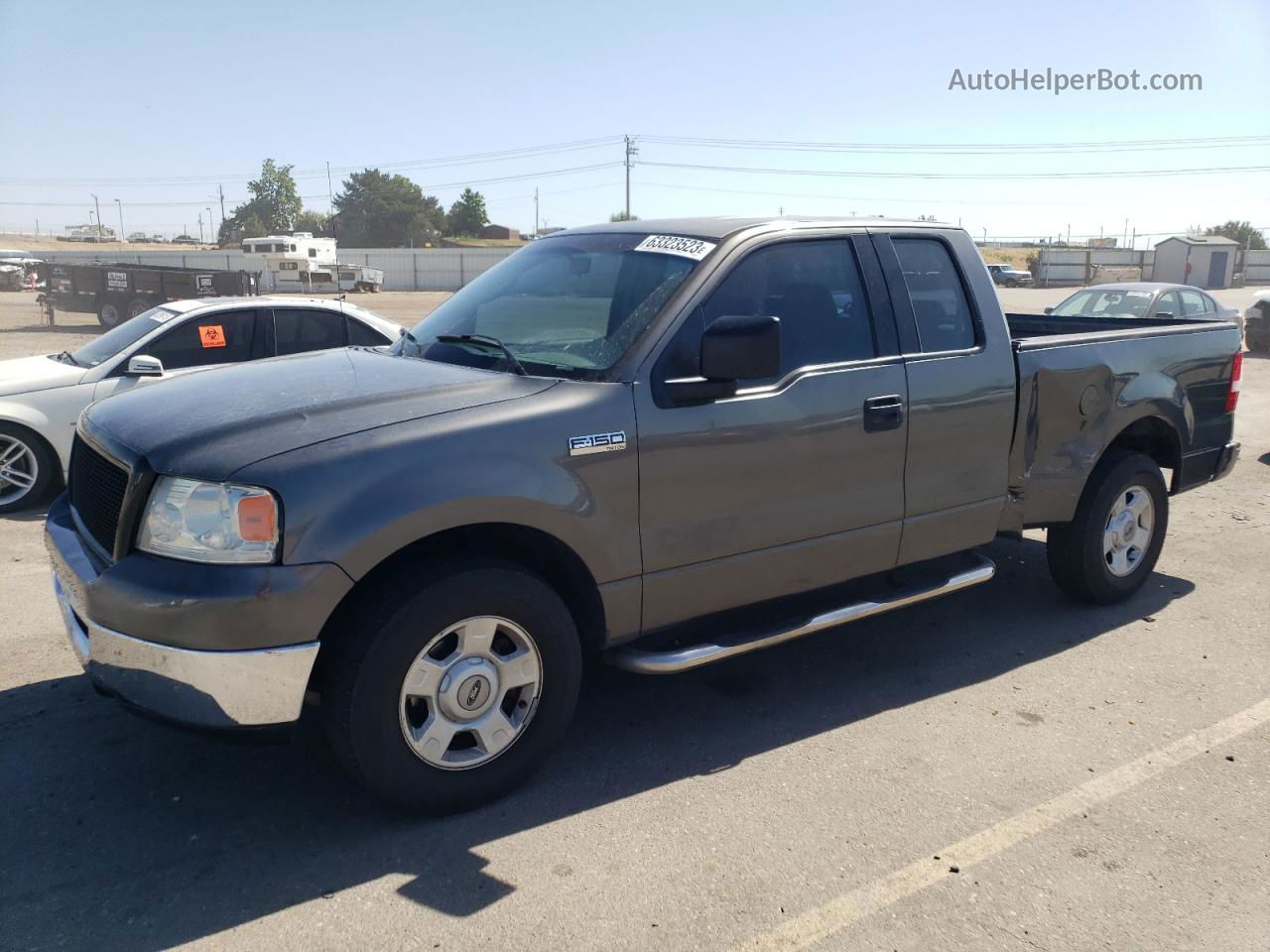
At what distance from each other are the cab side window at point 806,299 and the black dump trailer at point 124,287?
2657 centimetres

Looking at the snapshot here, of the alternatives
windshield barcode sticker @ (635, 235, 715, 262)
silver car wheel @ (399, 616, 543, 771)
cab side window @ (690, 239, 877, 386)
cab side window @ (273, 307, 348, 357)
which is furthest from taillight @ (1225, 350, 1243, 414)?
cab side window @ (273, 307, 348, 357)

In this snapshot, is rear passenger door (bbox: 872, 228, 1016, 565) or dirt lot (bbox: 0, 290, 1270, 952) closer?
dirt lot (bbox: 0, 290, 1270, 952)

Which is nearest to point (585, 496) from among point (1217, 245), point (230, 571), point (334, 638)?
point (334, 638)

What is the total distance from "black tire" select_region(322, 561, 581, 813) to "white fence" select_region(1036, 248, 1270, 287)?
2556 inches

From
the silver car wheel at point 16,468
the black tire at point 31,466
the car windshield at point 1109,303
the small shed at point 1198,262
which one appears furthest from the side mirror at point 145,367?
the small shed at point 1198,262

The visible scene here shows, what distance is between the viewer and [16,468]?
7.54m

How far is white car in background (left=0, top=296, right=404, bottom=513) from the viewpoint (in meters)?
7.48

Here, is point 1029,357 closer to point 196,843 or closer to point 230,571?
point 230,571

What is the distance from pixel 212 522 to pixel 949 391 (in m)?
3.06

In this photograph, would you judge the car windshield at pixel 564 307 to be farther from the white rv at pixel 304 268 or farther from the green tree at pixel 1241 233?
the green tree at pixel 1241 233

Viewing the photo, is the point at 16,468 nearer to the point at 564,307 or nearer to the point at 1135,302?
the point at 564,307

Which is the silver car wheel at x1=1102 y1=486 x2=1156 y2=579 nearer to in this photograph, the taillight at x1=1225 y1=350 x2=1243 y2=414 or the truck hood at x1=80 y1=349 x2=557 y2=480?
the taillight at x1=1225 y1=350 x2=1243 y2=414

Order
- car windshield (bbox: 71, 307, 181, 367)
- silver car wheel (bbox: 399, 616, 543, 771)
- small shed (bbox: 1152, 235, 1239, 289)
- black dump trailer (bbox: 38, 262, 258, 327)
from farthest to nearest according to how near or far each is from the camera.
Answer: small shed (bbox: 1152, 235, 1239, 289) → black dump trailer (bbox: 38, 262, 258, 327) → car windshield (bbox: 71, 307, 181, 367) → silver car wheel (bbox: 399, 616, 543, 771)

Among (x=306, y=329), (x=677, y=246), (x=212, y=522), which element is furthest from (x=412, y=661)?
(x=306, y=329)
